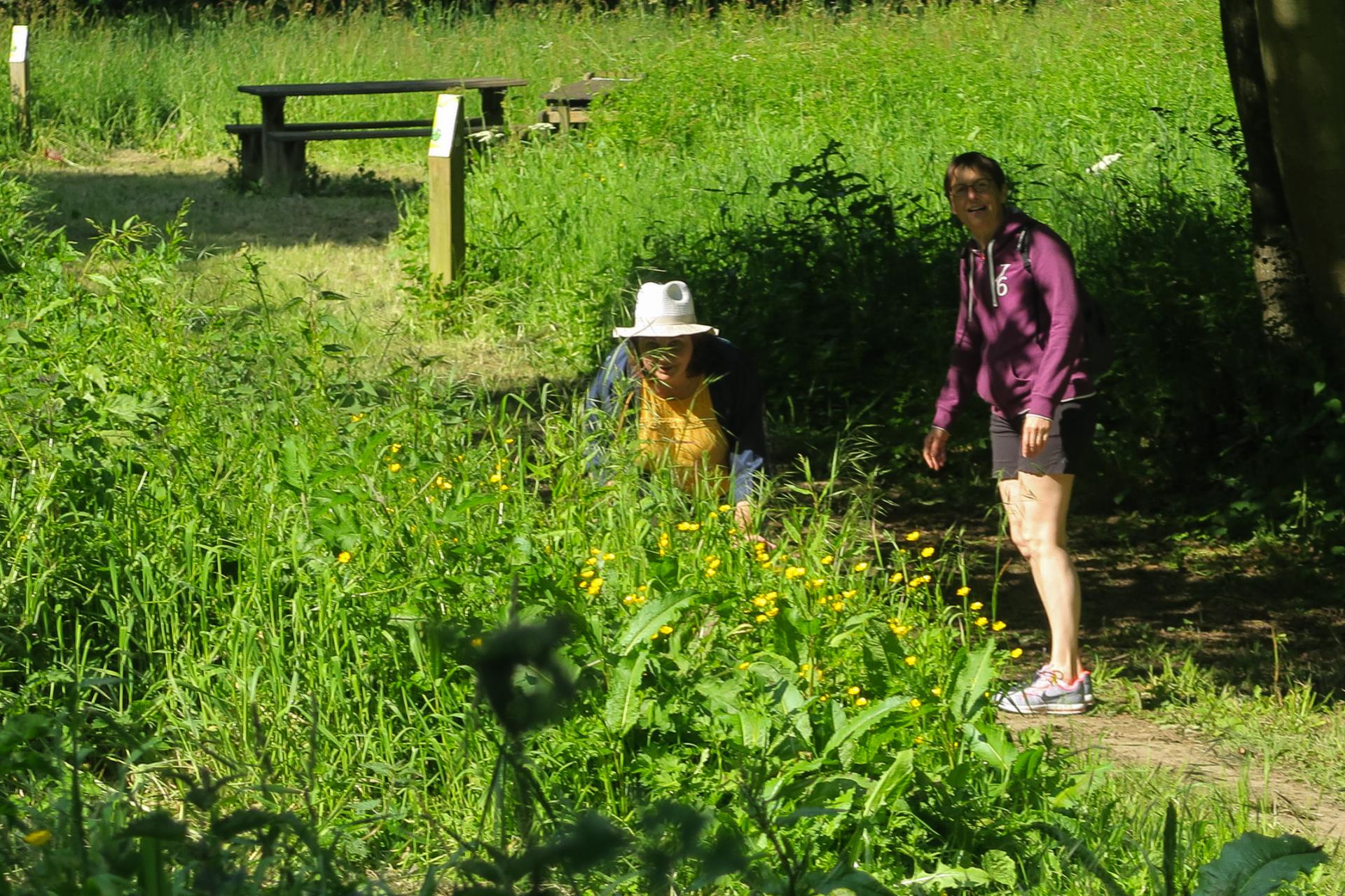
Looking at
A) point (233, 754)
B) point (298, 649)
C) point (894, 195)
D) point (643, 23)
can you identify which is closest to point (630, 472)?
point (298, 649)

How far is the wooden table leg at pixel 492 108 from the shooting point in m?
15.6

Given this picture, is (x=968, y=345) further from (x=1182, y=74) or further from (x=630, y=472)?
(x=1182, y=74)

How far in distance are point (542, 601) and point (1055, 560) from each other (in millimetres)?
1923

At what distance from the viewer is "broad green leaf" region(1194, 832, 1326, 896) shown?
2281 mm

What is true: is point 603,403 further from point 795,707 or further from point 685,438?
point 795,707

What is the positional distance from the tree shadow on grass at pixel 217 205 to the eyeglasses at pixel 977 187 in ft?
25.0

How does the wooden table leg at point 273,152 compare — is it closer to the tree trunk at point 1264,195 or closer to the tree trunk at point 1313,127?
the tree trunk at point 1264,195

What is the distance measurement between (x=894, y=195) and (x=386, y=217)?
6.28 meters

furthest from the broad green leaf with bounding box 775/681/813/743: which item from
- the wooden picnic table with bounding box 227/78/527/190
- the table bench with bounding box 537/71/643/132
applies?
the wooden picnic table with bounding box 227/78/527/190

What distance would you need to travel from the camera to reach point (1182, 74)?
43.4 feet

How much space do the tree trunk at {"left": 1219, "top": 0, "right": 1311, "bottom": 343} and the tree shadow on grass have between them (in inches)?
276

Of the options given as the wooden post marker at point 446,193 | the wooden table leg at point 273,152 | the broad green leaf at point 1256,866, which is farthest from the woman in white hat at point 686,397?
the wooden table leg at point 273,152

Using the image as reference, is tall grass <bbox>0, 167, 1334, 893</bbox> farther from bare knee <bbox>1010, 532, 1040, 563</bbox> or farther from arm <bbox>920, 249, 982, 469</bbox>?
arm <bbox>920, 249, 982, 469</bbox>

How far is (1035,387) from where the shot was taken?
15.8ft
